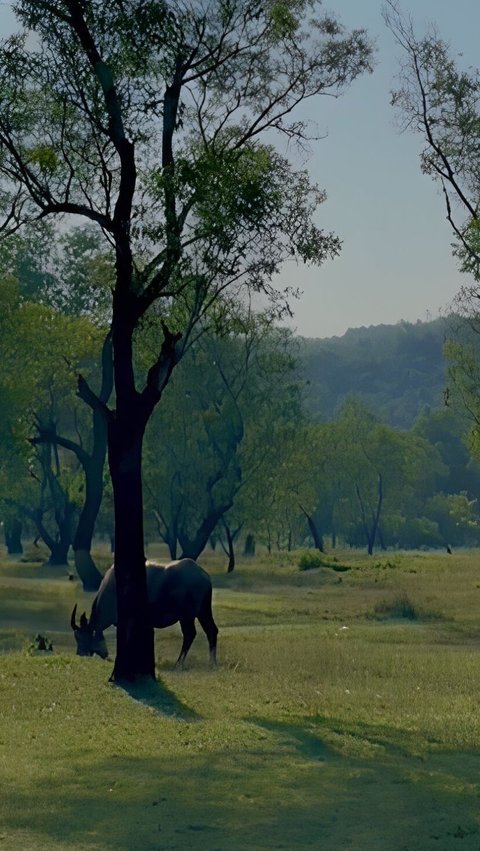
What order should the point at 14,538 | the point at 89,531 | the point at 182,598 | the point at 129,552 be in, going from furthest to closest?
the point at 14,538 → the point at 89,531 → the point at 182,598 → the point at 129,552

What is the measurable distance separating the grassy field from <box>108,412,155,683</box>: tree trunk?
32.1 inches

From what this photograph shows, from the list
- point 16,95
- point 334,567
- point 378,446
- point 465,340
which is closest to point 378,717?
→ point 16,95

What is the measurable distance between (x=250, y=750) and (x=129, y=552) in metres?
7.16

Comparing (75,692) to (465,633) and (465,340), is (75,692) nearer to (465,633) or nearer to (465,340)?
(465,633)

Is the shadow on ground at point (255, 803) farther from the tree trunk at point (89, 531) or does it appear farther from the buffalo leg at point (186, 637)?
the tree trunk at point (89, 531)

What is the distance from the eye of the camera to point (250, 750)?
14938mm

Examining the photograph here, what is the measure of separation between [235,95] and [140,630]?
11288mm

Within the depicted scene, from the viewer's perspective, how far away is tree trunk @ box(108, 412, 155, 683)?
21.5m

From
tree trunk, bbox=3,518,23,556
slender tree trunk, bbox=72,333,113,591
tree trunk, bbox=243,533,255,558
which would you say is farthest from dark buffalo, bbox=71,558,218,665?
tree trunk, bbox=3,518,23,556

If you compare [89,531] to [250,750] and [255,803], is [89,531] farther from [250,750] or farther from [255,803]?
[255,803]

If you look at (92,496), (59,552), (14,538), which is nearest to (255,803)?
(92,496)

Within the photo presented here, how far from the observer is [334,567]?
70625mm

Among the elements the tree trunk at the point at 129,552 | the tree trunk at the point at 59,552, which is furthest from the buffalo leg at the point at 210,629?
the tree trunk at the point at 59,552

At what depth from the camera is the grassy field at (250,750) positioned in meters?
11.5
